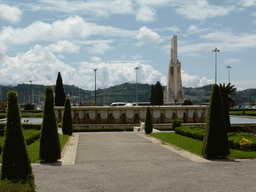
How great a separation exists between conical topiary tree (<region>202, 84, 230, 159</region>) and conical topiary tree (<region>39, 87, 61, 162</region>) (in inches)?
272

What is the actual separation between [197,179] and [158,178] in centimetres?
125

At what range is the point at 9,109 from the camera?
724 cm

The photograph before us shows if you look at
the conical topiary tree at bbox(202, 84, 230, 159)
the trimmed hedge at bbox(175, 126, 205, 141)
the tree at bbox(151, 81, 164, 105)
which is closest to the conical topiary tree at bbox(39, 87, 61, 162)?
the conical topiary tree at bbox(202, 84, 230, 159)

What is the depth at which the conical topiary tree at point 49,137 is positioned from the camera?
1236 cm

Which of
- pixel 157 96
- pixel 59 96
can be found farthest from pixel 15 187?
pixel 157 96

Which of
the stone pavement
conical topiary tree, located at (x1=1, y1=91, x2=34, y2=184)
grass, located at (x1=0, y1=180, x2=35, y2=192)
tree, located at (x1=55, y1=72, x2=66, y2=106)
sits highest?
tree, located at (x1=55, y1=72, x2=66, y2=106)

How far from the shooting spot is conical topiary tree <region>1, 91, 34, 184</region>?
6902 millimetres

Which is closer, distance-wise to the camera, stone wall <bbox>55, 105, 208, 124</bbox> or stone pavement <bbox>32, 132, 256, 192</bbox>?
stone pavement <bbox>32, 132, 256, 192</bbox>

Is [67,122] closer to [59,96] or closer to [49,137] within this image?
[49,137]

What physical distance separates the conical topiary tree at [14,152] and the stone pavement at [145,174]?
1109 millimetres

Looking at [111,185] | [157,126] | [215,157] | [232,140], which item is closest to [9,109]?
[111,185]

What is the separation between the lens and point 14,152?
7023 mm

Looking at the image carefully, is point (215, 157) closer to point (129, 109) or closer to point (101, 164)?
point (101, 164)

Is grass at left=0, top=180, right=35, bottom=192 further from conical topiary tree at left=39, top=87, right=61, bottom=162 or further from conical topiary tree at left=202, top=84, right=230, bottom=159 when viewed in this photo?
conical topiary tree at left=202, top=84, right=230, bottom=159
